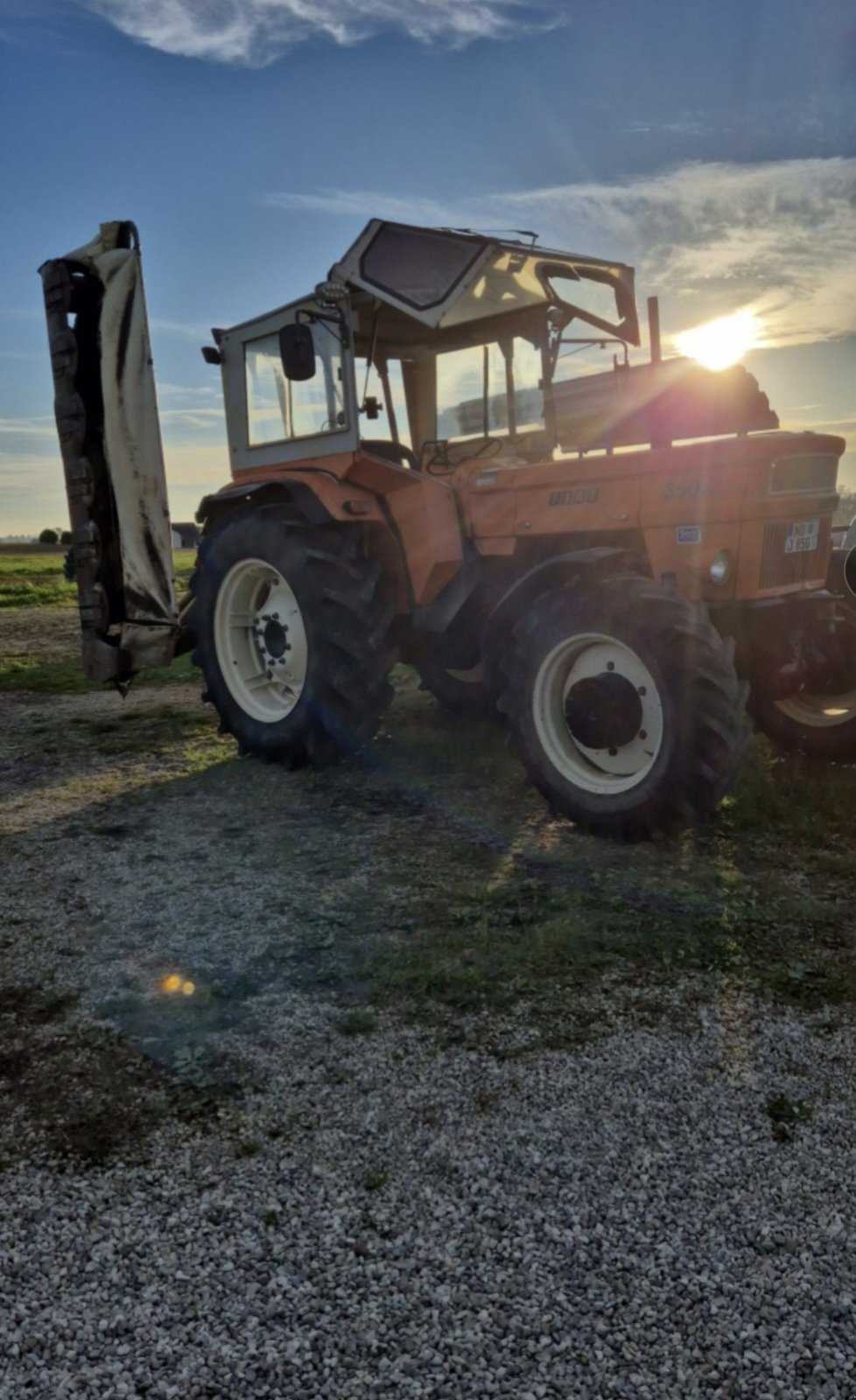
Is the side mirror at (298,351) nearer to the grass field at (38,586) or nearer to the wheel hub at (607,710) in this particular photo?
the wheel hub at (607,710)

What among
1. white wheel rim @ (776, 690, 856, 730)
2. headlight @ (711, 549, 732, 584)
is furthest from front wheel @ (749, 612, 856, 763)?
headlight @ (711, 549, 732, 584)

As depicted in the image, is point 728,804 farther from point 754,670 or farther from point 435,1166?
point 435,1166

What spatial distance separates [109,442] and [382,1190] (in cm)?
506

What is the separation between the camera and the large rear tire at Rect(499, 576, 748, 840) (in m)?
4.25

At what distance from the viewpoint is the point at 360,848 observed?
15.6 feet

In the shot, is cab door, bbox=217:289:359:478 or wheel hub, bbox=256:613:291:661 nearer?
cab door, bbox=217:289:359:478

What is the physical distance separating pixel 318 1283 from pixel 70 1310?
510mm

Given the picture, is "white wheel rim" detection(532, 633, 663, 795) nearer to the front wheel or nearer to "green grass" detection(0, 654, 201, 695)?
the front wheel

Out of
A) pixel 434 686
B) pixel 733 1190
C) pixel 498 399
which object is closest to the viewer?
pixel 733 1190

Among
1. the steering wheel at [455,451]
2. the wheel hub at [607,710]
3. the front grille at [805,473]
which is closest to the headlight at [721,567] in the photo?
the front grille at [805,473]

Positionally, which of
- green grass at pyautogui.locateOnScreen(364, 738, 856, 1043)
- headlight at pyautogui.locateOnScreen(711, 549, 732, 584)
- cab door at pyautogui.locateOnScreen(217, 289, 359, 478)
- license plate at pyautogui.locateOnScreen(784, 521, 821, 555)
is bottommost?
green grass at pyautogui.locateOnScreen(364, 738, 856, 1043)

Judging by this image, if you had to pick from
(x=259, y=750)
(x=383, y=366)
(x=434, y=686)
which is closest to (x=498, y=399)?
(x=383, y=366)

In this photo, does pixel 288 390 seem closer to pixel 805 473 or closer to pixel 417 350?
pixel 417 350

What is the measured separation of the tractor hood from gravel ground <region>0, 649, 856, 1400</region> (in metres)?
3.35
